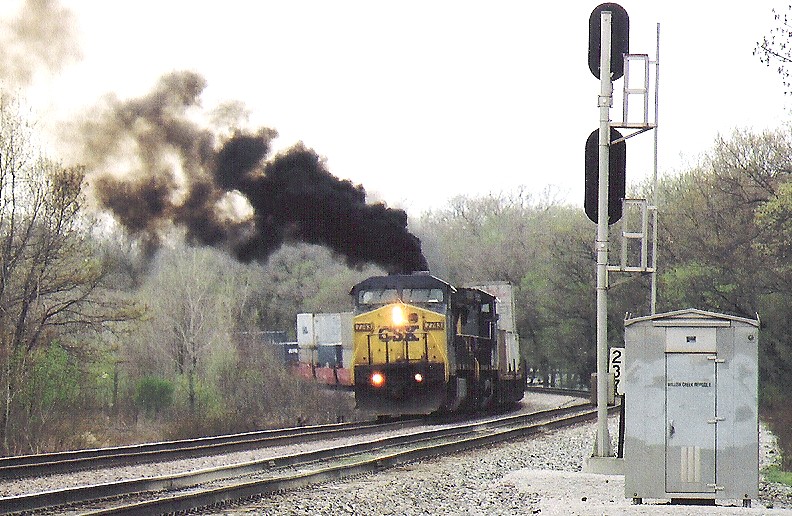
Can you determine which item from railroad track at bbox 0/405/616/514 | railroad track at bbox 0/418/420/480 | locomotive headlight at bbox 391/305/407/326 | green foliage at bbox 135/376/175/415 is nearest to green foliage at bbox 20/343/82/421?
railroad track at bbox 0/418/420/480

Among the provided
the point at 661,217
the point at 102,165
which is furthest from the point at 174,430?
the point at 661,217

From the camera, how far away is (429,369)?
28047mm

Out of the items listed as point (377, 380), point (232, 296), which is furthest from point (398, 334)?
point (232, 296)

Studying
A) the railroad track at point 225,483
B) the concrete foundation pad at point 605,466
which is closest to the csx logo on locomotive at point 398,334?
the railroad track at point 225,483

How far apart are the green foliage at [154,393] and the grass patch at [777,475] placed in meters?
24.8

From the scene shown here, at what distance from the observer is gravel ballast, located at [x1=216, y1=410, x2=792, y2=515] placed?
37.8 ft

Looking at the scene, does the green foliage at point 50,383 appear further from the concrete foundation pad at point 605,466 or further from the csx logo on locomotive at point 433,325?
the concrete foundation pad at point 605,466

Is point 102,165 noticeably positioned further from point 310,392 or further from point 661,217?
point 661,217

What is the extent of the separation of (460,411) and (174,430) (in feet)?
26.7

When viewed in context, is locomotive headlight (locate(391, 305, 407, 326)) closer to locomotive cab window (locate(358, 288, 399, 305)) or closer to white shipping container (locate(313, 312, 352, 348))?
locomotive cab window (locate(358, 288, 399, 305))

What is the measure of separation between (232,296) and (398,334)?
30.2 m

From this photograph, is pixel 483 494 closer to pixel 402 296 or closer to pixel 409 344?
pixel 409 344

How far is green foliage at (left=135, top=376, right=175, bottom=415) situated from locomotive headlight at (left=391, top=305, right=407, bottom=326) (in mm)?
13265

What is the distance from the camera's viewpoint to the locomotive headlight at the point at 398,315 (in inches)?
1102
